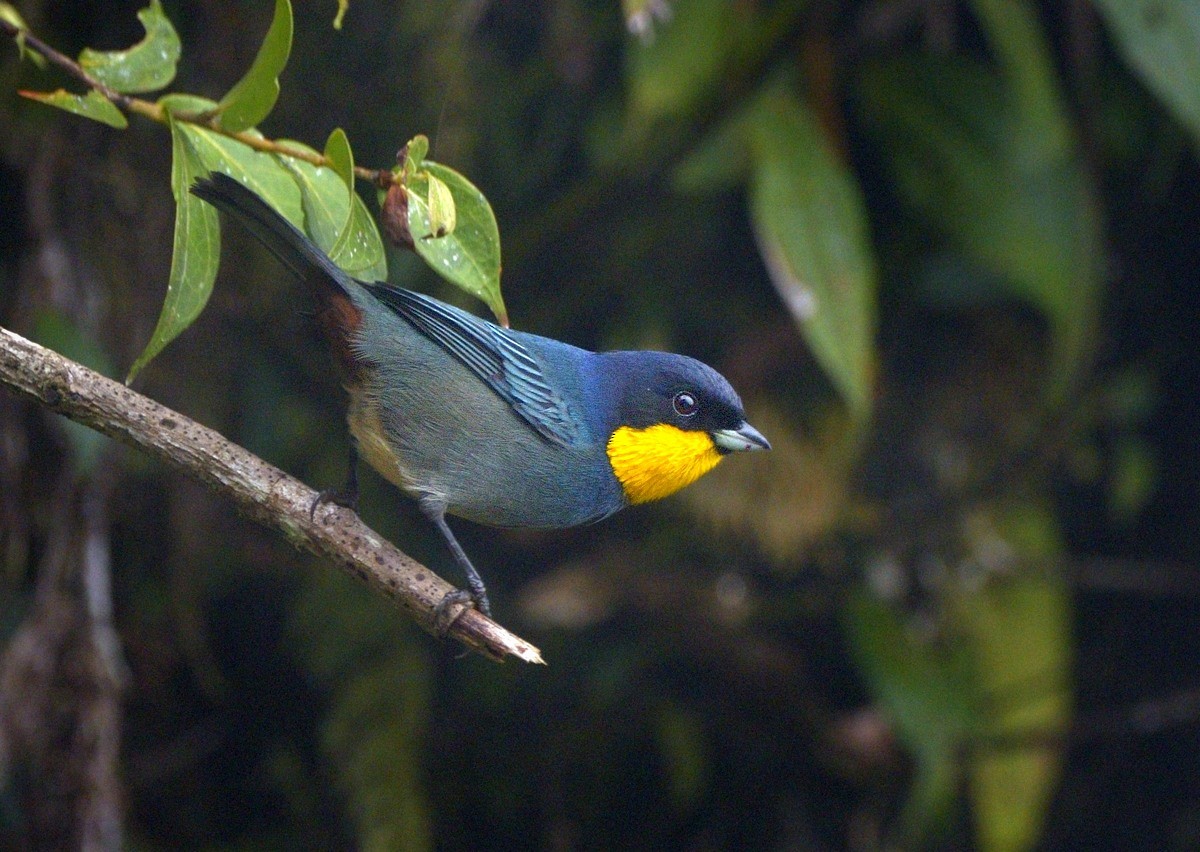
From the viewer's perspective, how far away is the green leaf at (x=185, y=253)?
2225 millimetres

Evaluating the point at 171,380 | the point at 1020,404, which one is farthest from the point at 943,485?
the point at 171,380

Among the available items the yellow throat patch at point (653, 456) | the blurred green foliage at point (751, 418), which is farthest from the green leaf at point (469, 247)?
the blurred green foliage at point (751, 418)

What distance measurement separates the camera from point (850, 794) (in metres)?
5.45

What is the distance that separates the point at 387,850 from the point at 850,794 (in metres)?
2.14

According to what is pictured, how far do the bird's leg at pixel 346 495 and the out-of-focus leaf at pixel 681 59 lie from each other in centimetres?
179

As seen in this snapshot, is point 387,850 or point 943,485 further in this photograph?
point 943,485

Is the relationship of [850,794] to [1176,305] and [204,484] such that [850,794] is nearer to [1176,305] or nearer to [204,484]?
[1176,305]

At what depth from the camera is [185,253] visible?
2234mm

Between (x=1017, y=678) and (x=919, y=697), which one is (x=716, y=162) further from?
(x=1017, y=678)

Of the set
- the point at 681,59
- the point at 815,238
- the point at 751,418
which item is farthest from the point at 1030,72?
the point at 751,418

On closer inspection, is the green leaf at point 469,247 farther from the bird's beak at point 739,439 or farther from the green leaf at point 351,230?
the bird's beak at point 739,439

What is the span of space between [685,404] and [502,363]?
1.65 ft

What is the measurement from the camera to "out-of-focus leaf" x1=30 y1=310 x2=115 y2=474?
12.2 feet

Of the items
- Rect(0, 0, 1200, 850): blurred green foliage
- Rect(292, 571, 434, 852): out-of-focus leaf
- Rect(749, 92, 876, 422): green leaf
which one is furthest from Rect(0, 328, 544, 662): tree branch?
Rect(292, 571, 434, 852): out-of-focus leaf
